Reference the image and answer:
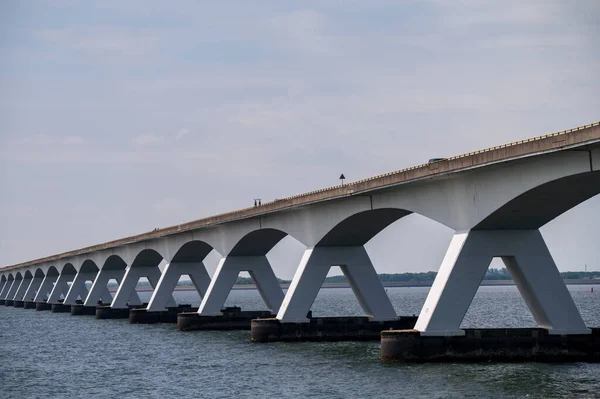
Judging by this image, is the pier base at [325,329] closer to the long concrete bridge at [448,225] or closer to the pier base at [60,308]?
the long concrete bridge at [448,225]

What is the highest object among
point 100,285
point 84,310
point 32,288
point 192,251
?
point 32,288

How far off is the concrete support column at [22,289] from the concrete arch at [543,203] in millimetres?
140363

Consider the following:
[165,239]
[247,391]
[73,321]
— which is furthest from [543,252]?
[73,321]

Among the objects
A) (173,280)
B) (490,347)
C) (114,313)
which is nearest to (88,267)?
(114,313)

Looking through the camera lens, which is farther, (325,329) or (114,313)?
(114,313)

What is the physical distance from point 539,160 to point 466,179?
6065 millimetres

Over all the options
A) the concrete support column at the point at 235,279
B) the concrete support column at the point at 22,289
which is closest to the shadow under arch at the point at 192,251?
the concrete support column at the point at 235,279

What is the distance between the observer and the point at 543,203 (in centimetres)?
4206

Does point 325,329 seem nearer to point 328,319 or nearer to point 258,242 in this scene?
point 328,319

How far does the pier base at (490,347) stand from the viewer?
42844 mm

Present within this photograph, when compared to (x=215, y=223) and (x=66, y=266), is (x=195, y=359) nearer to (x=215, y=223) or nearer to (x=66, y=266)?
(x=215, y=223)

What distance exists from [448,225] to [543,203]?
572cm

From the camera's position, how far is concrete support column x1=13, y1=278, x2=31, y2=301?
555ft

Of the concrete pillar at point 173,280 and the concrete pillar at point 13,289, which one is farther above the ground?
the concrete pillar at point 13,289
